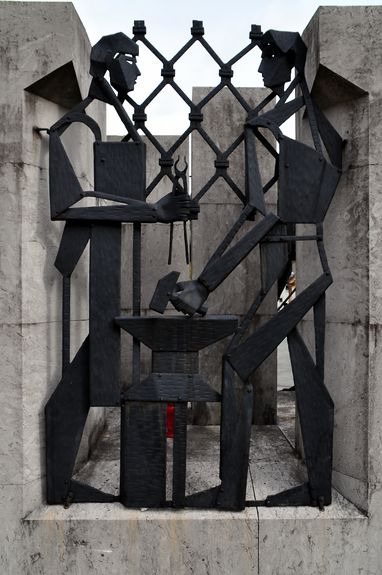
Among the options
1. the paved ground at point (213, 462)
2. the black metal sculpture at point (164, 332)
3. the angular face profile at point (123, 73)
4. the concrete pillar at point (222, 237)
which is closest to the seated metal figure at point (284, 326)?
the black metal sculpture at point (164, 332)

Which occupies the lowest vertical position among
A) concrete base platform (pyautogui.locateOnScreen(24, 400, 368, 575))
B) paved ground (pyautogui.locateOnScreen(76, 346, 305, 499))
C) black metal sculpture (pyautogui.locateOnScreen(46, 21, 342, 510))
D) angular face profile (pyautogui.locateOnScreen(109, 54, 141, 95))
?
concrete base platform (pyautogui.locateOnScreen(24, 400, 368, 575))

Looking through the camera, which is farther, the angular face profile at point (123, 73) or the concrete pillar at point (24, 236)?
the angular face profile at point (123, 73)

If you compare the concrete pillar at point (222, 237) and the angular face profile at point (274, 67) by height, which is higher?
the angular face profile at point (274, 67)

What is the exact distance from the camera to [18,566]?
3672 millimetres

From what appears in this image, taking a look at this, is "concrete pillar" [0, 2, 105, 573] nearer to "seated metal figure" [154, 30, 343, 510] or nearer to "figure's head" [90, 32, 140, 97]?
"figure's head" [90, 32, 140, 97]

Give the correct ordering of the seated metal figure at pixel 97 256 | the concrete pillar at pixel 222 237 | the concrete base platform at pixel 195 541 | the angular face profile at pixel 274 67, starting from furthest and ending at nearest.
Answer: the concrete pillar at pixel 222 237 < the angular face profile at pixel 274 67 < the seated metal figure at pixel 97 256 < the concrete base platform at pixel 195 541

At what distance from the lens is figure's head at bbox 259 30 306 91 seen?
12.6 feet

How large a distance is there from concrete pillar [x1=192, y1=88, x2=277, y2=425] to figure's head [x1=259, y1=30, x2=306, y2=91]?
70.2 inches

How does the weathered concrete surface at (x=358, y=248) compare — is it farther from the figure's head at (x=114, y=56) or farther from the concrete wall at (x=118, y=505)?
the figure's head at (x=114, y=56)

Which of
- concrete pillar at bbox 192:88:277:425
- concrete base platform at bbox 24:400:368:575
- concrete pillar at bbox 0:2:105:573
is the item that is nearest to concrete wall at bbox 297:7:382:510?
concrete base platform at bbox 24:400:368:575

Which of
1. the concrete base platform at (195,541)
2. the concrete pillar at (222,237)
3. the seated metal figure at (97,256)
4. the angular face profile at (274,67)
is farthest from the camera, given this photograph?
the concrete pillar at (222,237)

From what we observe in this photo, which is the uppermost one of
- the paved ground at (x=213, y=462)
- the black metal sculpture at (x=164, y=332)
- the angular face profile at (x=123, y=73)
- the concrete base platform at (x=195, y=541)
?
the angular face profile at (x=123, y=73)

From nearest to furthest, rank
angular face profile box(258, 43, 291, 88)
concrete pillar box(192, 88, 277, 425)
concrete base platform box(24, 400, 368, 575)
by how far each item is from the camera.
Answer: concrete base platform box(24, 400, 368, 575)
angular face profile box(258, 43, 291, 88)
concrete pillar box(192, 88, 277, 425)

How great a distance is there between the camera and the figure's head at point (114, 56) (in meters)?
3.78
